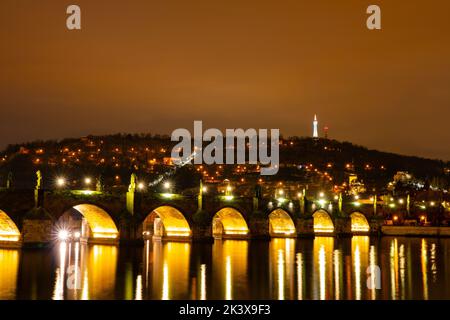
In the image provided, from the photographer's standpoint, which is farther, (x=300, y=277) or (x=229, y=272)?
(x=229, y=272)

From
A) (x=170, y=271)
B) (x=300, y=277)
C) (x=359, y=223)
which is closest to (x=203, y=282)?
(x=170, y=271)

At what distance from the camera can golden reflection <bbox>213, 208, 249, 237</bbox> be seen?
2296 inches

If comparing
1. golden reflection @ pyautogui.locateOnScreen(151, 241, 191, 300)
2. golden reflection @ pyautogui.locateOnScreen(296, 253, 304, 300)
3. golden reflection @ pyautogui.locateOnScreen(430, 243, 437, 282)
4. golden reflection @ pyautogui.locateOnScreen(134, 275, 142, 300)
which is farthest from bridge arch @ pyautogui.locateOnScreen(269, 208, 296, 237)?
golden reflection @ pyautogui.locateOnScreen(134, 275, 142, 300)

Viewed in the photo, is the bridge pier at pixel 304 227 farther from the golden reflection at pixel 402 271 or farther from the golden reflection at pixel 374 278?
the golden reflection at pixel 374 278

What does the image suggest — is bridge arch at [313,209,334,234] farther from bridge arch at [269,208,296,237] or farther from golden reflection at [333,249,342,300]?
golden reflection at [333,249,342,300]

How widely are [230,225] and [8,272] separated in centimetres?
3528

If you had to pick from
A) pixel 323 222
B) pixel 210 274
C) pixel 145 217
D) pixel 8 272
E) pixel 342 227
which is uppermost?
pixel 145 217

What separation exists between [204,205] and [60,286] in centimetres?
2836

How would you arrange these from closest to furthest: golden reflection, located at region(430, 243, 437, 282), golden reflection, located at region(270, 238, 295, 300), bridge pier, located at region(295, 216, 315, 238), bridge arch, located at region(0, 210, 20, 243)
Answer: golden reflection, located at region(270, 238, 295, 300) < golden reflection, located at region(430, 243, 437, 282) < bridge arch, located at region(0, 210, 20, 243) < bridge pier, located at region(295, 216, 315, 238)

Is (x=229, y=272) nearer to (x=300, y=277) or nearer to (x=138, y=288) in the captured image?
(x=300, y=277)

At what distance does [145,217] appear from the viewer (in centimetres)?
4544

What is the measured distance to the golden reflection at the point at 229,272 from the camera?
2409 centimetres

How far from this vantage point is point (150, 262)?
34031 millimetres

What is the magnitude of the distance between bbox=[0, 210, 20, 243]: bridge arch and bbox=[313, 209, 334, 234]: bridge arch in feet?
149
